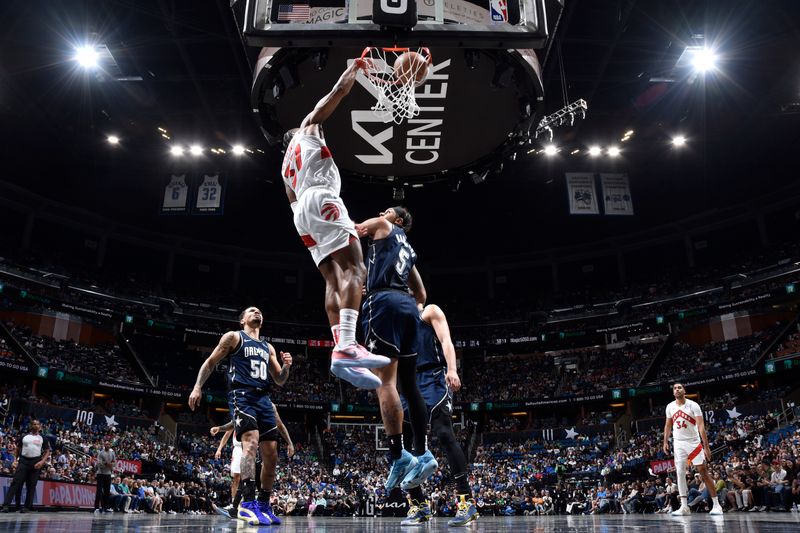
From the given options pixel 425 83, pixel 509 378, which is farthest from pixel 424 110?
pixel 509 378

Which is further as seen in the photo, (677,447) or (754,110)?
(754,110)

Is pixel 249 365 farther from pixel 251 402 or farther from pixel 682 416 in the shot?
pixel 682 416

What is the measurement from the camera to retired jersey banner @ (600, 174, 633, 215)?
2364cm

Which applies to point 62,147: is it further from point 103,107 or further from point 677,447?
point 677,447

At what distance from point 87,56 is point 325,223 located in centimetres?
1861

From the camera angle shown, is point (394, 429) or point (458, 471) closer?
point (394, 429)

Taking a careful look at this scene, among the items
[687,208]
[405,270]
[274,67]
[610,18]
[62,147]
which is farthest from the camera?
[687,208]

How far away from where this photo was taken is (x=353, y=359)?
13.3 feet

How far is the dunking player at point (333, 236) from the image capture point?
13.5 feet

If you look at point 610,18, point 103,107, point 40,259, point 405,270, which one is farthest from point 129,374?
point 405,270

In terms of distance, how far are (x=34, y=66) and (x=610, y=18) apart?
748 inches

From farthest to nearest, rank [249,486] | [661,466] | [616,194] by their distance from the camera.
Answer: [616,194] < [661,466] < [249,486]

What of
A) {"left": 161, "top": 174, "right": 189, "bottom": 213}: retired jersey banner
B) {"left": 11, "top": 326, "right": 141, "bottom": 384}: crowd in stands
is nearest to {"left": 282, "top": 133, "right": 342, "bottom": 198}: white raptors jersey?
{"left": 161, "top": 174, "right": 189, "bottom": 213}: retired jersey banner

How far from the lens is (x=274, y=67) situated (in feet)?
36.9
